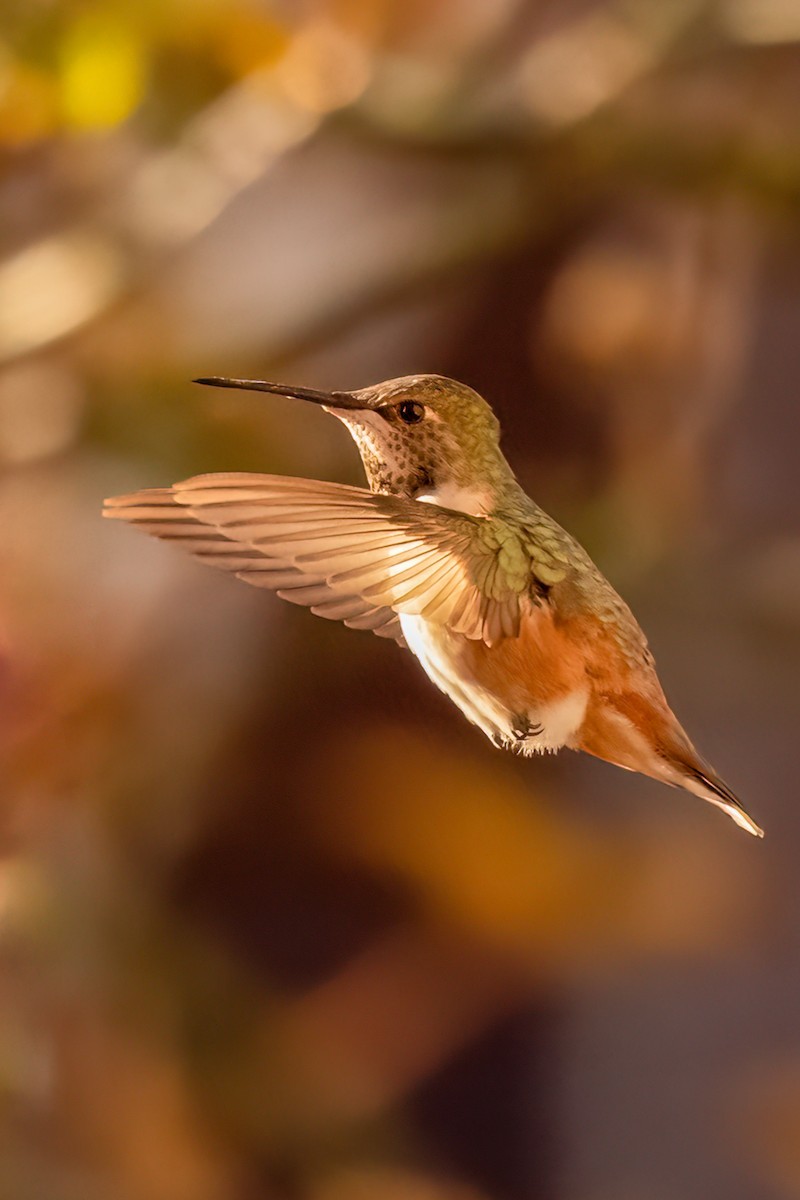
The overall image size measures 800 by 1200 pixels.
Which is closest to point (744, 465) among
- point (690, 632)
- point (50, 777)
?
point (690, 632)

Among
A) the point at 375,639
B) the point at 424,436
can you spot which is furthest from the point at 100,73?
the point at 424,436

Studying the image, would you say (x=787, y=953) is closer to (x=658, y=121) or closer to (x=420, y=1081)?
(x=420, y=1081)

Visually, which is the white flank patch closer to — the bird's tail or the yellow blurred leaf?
the bird's tail

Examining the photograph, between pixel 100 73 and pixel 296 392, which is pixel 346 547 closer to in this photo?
pixel 296 392

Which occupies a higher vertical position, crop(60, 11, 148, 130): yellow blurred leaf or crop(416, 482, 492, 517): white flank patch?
crop(60, 11, 148, 130): yellow blurred leaf

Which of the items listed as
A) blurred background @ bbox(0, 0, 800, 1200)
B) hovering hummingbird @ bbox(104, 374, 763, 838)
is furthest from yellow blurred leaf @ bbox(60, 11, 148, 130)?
hovering hummingbird @ bbox(104, 374, 763, 838)

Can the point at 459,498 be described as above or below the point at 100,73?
below

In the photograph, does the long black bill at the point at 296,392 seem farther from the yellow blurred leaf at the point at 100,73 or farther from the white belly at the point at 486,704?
the yellow blurred leaf at the point at 100,73
